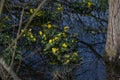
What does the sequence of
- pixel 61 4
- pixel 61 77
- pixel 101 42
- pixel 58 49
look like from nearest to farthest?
pixel 61 77, pixel 58 49, pixel 101 42, pixel 61 4

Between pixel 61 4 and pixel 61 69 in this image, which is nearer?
pixel 61 69

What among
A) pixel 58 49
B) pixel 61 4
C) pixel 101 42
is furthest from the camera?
pixel 61 4

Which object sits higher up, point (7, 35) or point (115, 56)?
point (7, 35)

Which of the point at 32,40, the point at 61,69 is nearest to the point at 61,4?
the point at 32,40

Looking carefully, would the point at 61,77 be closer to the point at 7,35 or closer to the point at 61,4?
the point at 7,35

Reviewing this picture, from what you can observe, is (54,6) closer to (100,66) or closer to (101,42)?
(101,42)

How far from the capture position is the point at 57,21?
5770 mm

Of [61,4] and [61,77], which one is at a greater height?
[61,4]

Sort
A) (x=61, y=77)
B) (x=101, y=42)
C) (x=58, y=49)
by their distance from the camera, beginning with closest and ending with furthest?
1. (x=61, y=77)
2. (x=58, y=49)
3. (x=101, y=42)

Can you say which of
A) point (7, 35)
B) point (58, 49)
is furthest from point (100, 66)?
point (7, 35)

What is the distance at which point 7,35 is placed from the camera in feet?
16.4

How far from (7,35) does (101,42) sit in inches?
60.6

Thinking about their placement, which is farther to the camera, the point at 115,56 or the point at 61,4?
the point at 61,4

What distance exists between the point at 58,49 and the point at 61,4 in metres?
1.58
